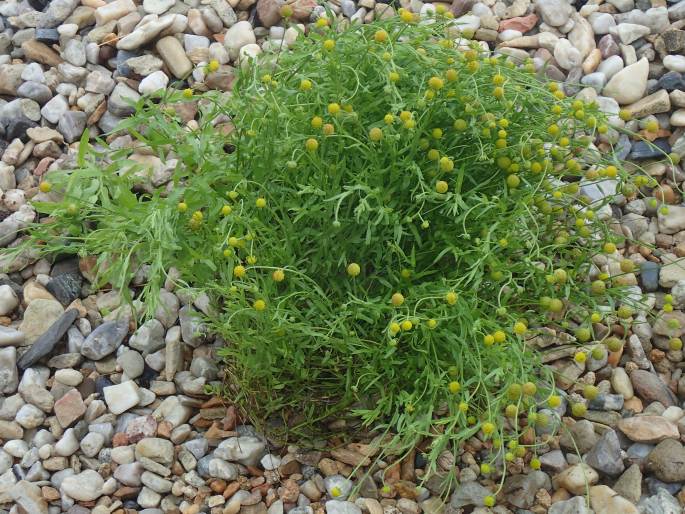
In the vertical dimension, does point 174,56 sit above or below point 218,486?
above

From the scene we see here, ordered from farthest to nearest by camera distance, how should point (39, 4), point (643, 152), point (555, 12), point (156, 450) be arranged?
point (39, 4)
point (555, 12)
point (643, 152)
point (156, 450)

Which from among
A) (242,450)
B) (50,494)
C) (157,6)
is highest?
(157,6)

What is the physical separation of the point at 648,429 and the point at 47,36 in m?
2.97

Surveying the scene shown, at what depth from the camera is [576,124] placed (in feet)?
8.89

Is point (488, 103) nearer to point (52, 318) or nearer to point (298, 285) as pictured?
point (298, 285)

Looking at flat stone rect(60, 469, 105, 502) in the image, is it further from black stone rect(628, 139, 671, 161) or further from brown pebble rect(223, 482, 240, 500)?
black stone rect(628, 139, 671, 161)

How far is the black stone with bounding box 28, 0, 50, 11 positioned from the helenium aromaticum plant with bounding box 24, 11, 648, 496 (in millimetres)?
1757

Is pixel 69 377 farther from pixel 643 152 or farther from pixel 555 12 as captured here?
pixel 555 12

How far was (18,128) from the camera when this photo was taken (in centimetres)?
358

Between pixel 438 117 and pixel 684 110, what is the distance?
1.47 metres

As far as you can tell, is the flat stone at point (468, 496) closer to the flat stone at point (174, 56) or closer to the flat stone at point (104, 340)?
the flat stone at point (104, 340)

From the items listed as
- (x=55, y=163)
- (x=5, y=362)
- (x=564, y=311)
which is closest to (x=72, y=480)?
(x=5, y=362)

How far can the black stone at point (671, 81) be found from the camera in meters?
3.55

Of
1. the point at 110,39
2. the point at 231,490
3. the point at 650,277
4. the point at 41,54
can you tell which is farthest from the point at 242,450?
the point at 41,54
